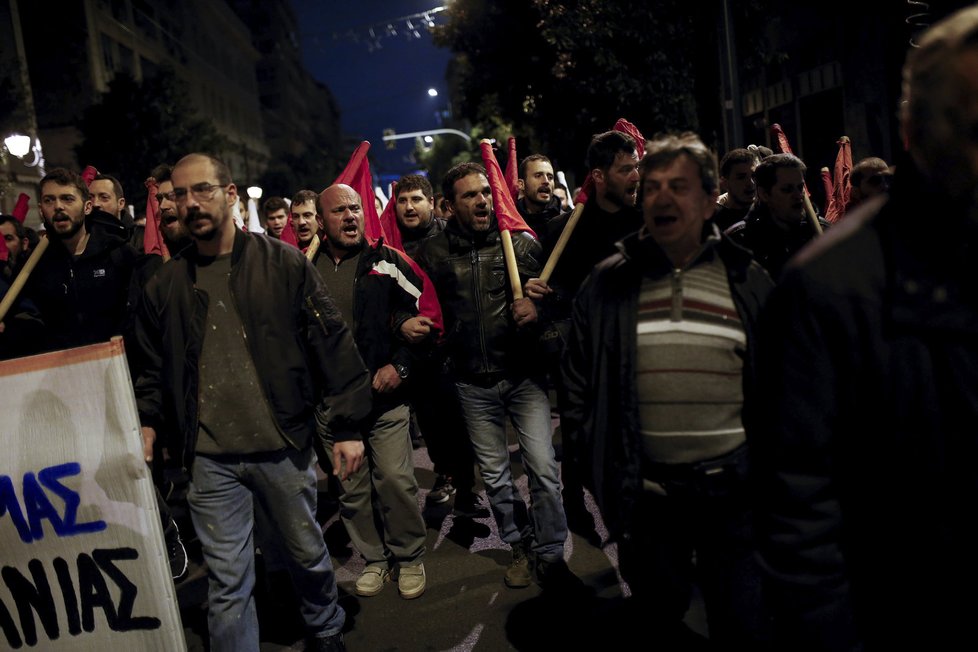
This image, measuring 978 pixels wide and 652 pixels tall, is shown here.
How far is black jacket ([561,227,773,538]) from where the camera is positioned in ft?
9.17

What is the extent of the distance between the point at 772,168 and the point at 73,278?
4.22 metres

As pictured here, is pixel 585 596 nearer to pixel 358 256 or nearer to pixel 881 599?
pixel 358 256

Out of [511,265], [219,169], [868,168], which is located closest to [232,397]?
[219,169]

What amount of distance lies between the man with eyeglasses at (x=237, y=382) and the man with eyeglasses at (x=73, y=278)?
1859 millimetres

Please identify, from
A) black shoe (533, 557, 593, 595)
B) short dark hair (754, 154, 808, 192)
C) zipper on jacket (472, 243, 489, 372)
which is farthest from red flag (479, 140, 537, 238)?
black shoe (533, 557, 593, 595)

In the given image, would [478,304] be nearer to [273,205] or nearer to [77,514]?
[77,514]

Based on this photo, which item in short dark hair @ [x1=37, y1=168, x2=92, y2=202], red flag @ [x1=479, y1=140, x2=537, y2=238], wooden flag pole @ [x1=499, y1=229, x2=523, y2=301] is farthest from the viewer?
short dark hair @ [x1=37, y1=168, x2=92, y2=202]

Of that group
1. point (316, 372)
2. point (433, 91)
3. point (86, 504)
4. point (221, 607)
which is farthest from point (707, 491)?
point (433, 91)

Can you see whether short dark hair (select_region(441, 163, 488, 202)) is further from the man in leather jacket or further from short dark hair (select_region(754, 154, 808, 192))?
short dark hair (select_region(754, 154, 808, 192))

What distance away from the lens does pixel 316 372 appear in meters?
3.59

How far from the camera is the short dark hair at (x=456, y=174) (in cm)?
450

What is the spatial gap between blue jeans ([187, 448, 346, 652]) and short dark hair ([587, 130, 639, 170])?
2.15 meters

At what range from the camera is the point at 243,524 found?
350 cm

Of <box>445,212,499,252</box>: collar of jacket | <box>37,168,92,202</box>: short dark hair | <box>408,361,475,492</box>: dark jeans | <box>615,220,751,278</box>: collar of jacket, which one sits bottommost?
<box>408,361,475,492</box>: dark jeans
